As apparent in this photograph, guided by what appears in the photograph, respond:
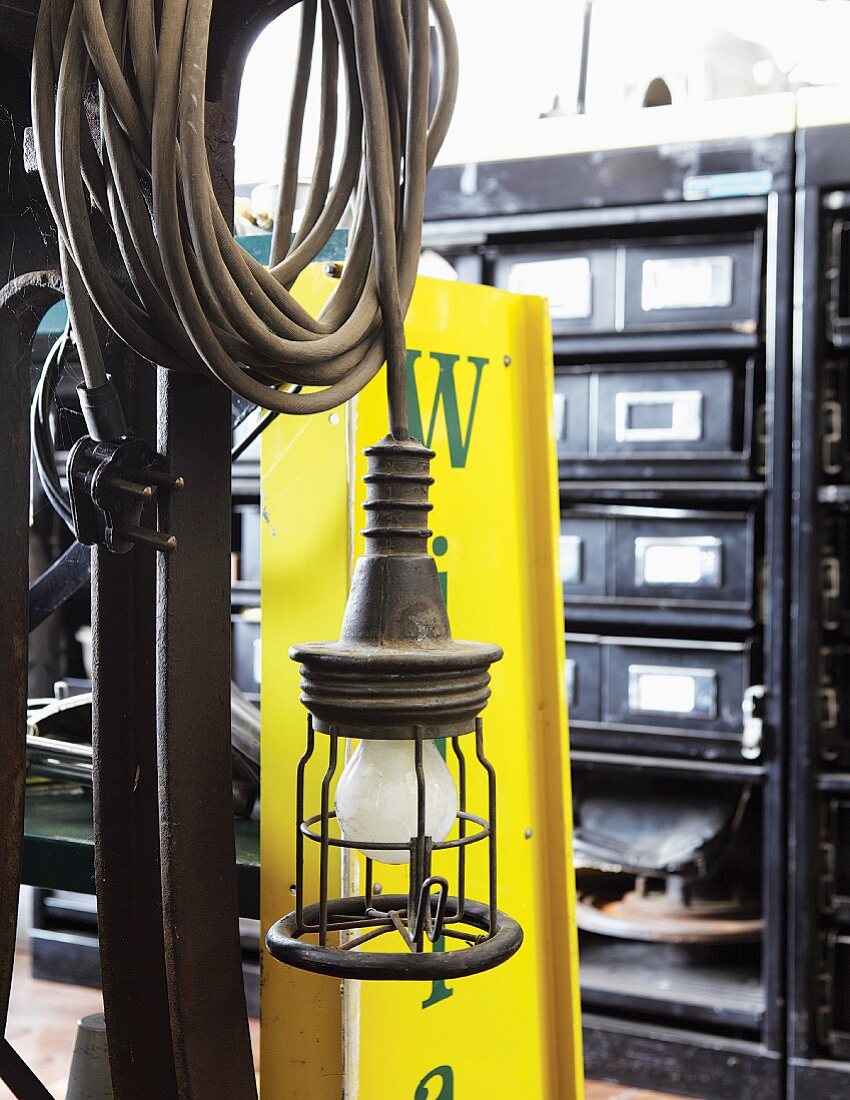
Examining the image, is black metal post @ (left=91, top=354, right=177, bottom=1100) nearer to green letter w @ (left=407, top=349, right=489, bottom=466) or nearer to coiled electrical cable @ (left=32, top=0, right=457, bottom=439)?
coiled electrical cable @ (left=32, top=0, right=457, bottom=439)

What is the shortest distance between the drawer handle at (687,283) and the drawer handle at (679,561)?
0.48 meters

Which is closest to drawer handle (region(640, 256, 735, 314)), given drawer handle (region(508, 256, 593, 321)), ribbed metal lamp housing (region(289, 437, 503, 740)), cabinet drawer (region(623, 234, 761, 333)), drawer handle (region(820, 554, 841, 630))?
cabinet drawer (region(623, 234, 761, 333))

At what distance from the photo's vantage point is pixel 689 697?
2.72 m

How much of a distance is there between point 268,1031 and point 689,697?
1.63 metres

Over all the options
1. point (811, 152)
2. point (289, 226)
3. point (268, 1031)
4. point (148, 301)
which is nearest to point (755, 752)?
point (811, 152)

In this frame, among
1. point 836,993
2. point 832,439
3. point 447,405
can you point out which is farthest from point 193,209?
point 836,993

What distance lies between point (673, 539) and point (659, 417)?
26 cm

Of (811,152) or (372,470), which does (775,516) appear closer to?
(811,152)


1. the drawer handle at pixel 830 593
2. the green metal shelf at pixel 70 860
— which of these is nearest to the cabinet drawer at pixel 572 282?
the drawer handle at pixel 830 593

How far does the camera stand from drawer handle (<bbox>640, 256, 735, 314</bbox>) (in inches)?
105

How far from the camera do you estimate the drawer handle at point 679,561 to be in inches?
106

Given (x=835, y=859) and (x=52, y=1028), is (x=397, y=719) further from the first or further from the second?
(x=52, y=1028)

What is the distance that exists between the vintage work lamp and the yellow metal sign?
1.40ft

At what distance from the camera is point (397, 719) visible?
787 millimetres
